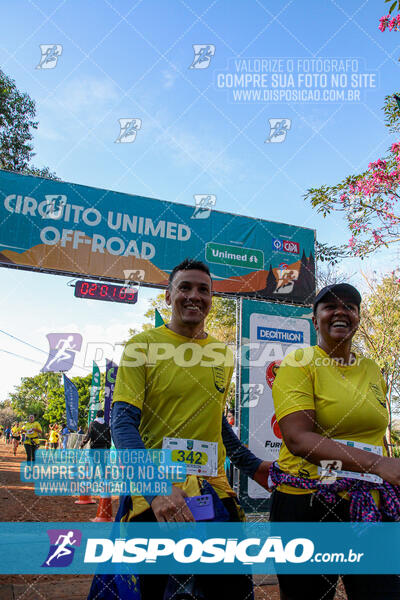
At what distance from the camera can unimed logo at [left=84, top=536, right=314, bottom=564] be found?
1601 mm

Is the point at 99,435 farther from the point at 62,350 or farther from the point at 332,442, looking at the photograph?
the point at 332,442

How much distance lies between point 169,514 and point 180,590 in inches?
13.3

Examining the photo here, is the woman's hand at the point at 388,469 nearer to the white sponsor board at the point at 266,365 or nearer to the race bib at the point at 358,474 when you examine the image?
the race bib at the point at 358,474

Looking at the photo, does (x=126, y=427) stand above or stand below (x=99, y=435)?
above

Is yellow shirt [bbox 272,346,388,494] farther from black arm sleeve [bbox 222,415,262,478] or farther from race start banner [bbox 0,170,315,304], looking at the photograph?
race start banner [bbox 0,170,315,304]

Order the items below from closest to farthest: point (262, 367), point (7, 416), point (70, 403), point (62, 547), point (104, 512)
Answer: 1. point (62, 547)
2. point (104, 512)
3. point (262, 367)
4. point (70, 403)
5. point (7, 416)

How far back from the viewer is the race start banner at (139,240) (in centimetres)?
668

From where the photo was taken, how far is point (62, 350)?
7.18 meters

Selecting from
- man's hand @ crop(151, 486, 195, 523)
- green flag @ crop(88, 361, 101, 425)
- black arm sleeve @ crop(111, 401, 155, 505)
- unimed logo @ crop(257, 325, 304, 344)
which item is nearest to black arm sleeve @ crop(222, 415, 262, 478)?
black arm sleeve @ crop(111, 401, 155, 505)

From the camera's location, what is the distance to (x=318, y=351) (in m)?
1.94

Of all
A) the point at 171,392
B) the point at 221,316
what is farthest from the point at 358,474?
the point at 221,316

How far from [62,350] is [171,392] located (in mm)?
5862

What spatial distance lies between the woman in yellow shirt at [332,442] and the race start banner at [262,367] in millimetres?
5368

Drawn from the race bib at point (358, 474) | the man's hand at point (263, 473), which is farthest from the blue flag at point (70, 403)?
the race bib at point (358, 474)
